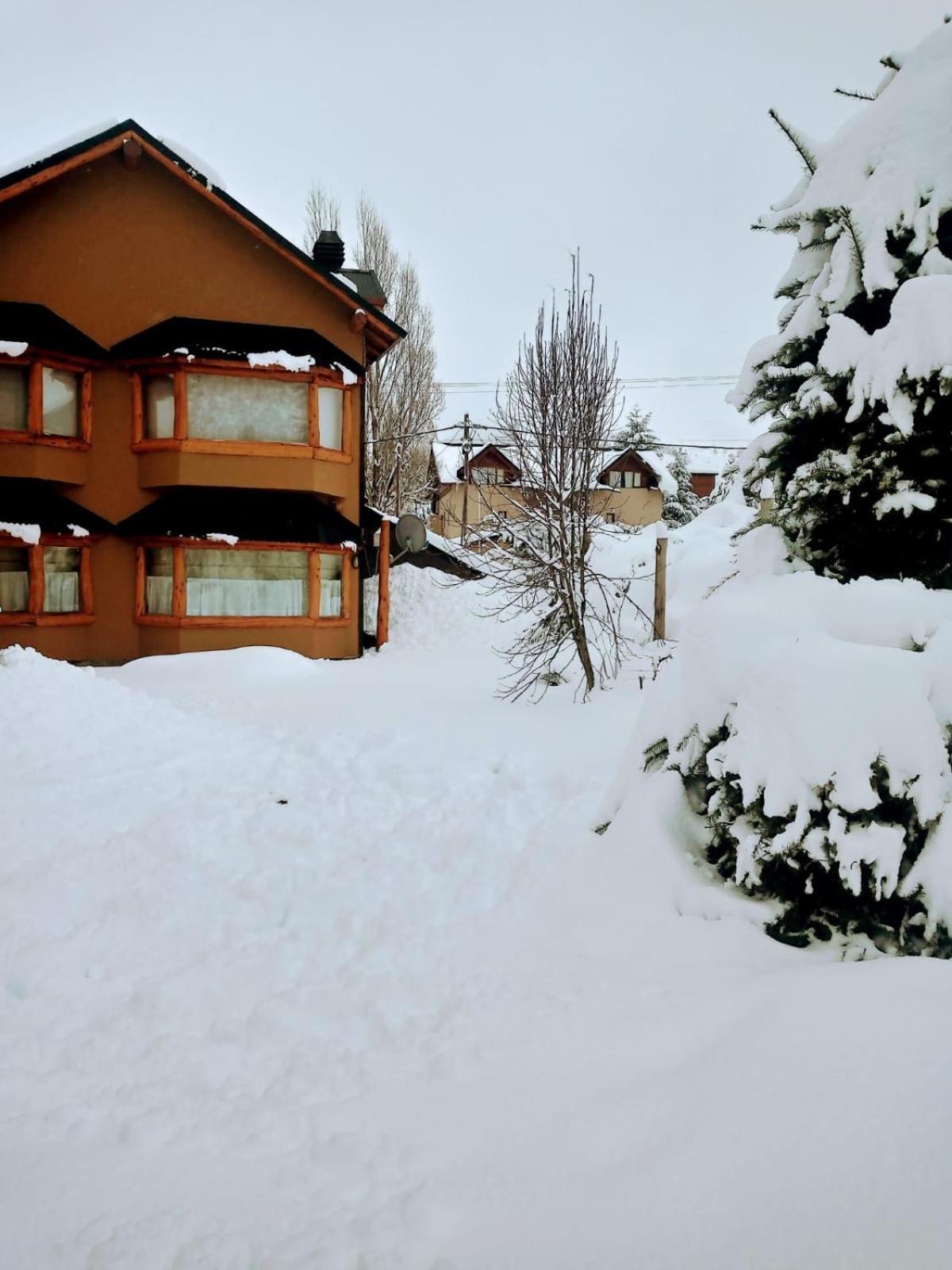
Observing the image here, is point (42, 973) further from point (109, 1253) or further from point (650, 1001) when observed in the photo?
point (650, 1001)

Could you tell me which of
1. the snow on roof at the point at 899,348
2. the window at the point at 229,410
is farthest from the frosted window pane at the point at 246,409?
the snow on roof at the point at 899,348

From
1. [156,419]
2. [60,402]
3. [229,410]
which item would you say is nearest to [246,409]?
[229,410]

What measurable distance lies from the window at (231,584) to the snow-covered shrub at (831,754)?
38.9 feet

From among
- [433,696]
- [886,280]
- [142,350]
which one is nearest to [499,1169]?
[886,280]

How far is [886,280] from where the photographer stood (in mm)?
3502

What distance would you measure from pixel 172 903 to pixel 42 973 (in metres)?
0.81

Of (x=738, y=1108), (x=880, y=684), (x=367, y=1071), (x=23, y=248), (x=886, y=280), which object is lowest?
(x=367, y=1071)

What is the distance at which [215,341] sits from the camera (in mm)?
13664

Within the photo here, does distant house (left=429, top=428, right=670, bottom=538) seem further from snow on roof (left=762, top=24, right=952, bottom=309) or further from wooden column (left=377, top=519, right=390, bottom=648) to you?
snow on roof (left=762, top=24, right=952, bottom=309)

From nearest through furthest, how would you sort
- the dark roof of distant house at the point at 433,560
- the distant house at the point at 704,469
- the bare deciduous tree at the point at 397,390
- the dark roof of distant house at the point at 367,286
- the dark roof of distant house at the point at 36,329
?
1. the dark roof of distant house at the point at 36,329
2. the dark roof of distant house at the point at 367,286
3. the dark roof of distant house at the point at 433,560
4. the bare deciduous tree at the point at 397,390
5. the distant house at the point at 704,469

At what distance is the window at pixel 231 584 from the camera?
14070 mm

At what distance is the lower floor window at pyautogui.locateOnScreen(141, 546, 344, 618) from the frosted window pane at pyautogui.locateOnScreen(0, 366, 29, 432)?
297 centimetres

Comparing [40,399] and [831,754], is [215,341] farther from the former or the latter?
[831,754]

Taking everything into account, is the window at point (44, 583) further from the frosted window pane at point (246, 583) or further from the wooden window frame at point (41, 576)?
the frosted window pane at point (246, 583)
